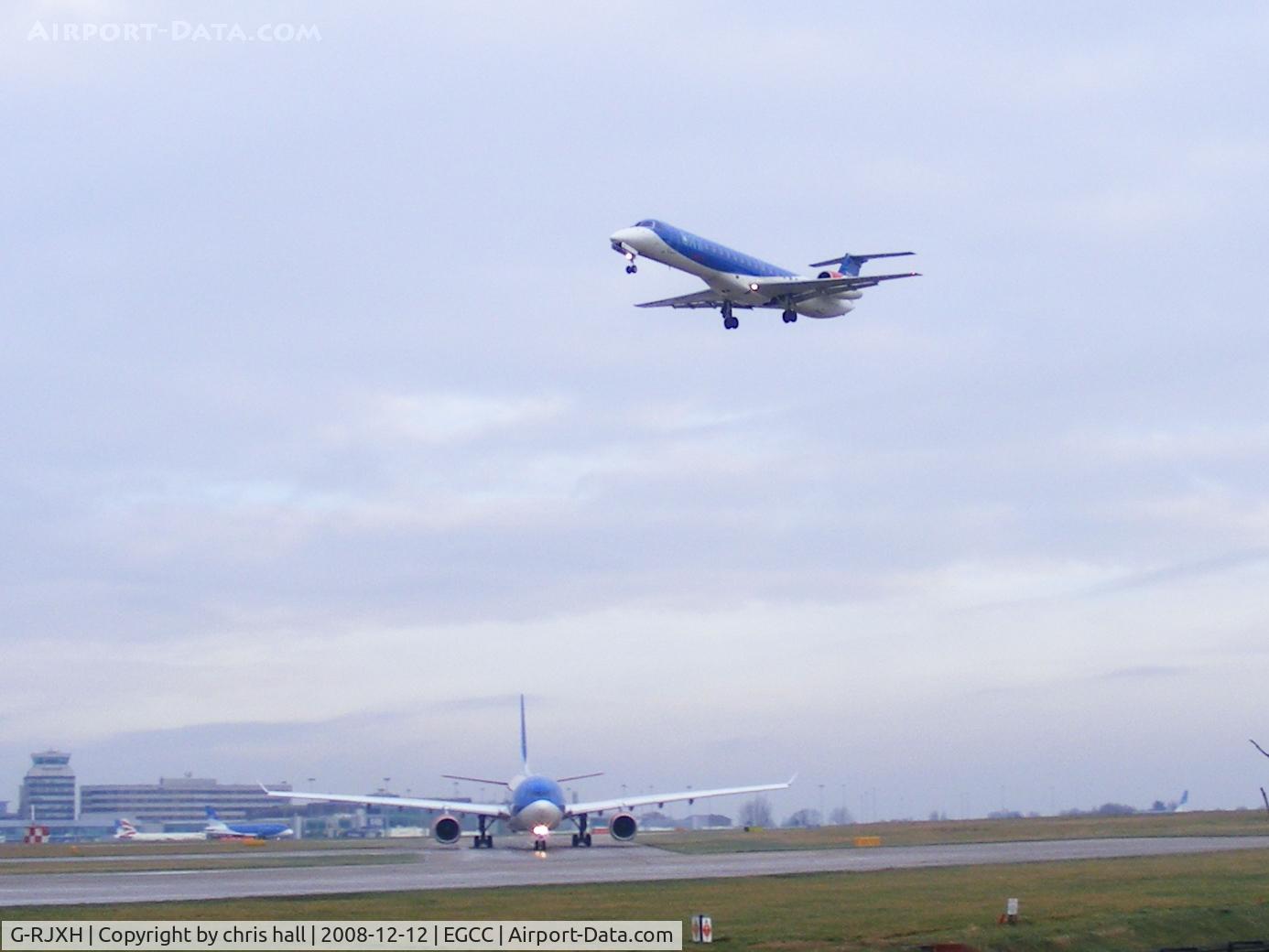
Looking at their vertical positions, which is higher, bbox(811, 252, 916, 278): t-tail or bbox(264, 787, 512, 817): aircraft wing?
bbox(811, 252, 916, 278): t-tail

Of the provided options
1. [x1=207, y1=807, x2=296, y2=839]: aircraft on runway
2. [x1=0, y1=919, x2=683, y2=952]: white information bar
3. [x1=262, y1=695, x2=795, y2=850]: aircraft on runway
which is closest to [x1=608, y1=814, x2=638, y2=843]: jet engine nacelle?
[x1=262, y1=695, x2=795, y2=850]: aircraft on runway

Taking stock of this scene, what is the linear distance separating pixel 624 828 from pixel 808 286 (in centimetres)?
3082

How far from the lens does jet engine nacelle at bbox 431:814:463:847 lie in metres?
76.1

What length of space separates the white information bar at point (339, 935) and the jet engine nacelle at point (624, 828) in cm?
4377

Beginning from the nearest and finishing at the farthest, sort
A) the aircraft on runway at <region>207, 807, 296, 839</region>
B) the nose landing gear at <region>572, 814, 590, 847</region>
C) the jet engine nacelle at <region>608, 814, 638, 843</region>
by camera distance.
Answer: the nose landing gear at <region>572, 814, 590, 847</region>, the jet engine nacelle at <region>608, 814, 638, 843</region>, the aircraft on runway at <region>207, 807, 296, 839</region>

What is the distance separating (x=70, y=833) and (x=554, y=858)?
147 meters

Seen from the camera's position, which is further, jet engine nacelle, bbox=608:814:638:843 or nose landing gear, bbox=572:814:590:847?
jet engine nacelle, bbox=608:814:638:843

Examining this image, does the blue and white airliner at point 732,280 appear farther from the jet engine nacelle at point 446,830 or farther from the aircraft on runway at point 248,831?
the aircraft on runway at point 248,831

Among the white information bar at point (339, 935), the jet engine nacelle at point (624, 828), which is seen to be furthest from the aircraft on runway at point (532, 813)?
the white information bar at point (339, 935)

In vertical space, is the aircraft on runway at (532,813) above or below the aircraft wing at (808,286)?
below

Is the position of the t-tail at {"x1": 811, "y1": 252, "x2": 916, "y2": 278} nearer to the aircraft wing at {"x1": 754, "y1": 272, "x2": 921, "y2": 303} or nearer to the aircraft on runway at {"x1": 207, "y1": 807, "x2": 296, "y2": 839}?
the aircraft wing at {"x1": 754, "y1": 272, "x2": 921, "y2": 303}

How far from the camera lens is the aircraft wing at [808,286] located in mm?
62281

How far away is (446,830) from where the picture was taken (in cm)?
7662

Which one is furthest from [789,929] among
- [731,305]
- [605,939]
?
[731,305]
